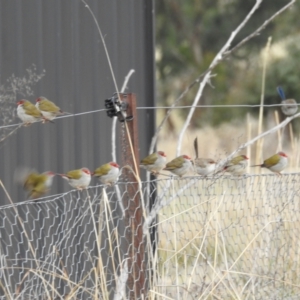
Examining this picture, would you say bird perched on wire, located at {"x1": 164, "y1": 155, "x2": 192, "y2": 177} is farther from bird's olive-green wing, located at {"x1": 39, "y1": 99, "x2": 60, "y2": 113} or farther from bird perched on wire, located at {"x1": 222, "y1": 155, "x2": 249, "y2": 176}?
bird's olive-green wing, located at {"x1": 39, "y1": 99, "x2": 60, "y2": 113}

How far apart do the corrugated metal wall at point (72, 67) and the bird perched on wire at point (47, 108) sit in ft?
0.51

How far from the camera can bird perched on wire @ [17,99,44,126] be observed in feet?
16.3

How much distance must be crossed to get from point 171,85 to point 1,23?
69.9ft

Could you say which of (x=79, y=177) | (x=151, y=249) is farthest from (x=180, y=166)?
(x=151, y=249)

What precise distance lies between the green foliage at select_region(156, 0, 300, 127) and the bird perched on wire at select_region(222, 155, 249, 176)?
1747 centimetres

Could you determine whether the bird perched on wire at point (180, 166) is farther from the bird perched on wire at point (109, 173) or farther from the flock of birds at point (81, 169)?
the bird perched on wire at point (109, 173)

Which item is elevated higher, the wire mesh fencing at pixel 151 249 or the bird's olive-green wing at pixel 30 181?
the bird's olive-green wing at pixel 30 181

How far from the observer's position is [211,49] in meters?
25.6

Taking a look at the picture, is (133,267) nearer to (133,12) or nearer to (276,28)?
(133,12)

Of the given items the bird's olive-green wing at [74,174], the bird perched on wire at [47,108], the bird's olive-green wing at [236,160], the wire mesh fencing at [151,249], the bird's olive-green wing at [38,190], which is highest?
the bird perched on wire at [47,108]

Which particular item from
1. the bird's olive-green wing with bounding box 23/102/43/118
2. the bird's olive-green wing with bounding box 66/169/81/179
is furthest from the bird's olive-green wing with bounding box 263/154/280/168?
the bird's olive-green wing with bounding box 23/102/43/118

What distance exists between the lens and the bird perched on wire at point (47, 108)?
210 inches

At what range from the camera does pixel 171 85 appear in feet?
86.8

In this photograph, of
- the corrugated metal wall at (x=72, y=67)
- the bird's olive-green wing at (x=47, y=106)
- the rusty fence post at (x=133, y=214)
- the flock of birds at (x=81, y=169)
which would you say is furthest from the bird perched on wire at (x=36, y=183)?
the rusty fence post at (x=133, y=214)
